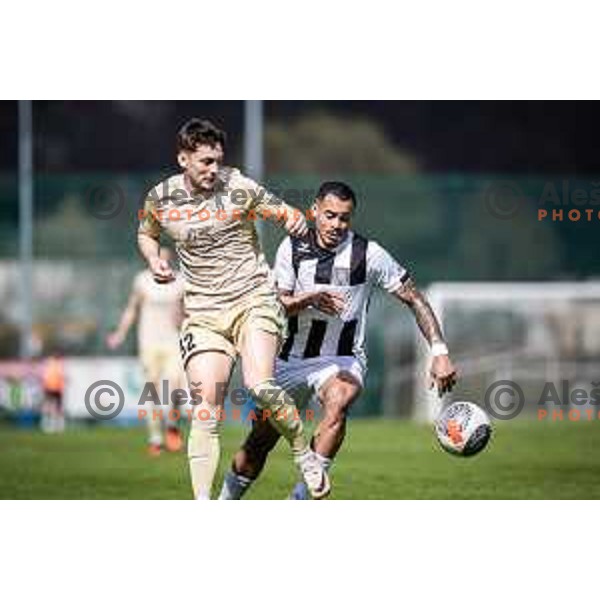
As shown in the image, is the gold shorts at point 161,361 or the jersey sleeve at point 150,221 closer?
the jersey sleeve at point 150,221

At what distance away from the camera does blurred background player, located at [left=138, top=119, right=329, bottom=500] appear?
31.0ft

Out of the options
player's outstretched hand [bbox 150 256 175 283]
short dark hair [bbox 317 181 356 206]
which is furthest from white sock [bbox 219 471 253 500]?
short dark hair [bbox 317 181 356 206]

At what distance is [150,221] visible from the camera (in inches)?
380

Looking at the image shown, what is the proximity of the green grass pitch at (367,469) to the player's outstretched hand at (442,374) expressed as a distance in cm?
182

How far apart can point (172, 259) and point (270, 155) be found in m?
12.2

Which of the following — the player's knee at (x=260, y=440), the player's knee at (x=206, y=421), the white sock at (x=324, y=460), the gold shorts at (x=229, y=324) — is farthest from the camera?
the player's knee at (x=260, y=440)

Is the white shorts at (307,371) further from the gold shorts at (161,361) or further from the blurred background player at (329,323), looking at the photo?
the gold shorts at (161,361)

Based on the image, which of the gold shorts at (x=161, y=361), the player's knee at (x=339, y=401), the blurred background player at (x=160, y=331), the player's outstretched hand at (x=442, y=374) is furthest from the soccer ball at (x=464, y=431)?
the gold shorts at (x=161, y=361)

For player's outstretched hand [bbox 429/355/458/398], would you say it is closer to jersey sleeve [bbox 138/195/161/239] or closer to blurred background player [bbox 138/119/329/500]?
blurred background player [bbox 138/119/329/500]

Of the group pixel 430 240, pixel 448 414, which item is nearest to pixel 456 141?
pixel 430 240

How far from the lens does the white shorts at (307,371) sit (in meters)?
9.98

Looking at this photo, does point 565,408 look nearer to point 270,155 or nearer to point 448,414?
point 270,155

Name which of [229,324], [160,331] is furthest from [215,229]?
[160,331]

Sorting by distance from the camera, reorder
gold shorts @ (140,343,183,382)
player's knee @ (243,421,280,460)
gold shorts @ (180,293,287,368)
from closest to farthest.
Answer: gold shorts @ (180,293,287,368) → player's knee @ (243,421,280,460) → gold shorts @ (140,343,183,382)
